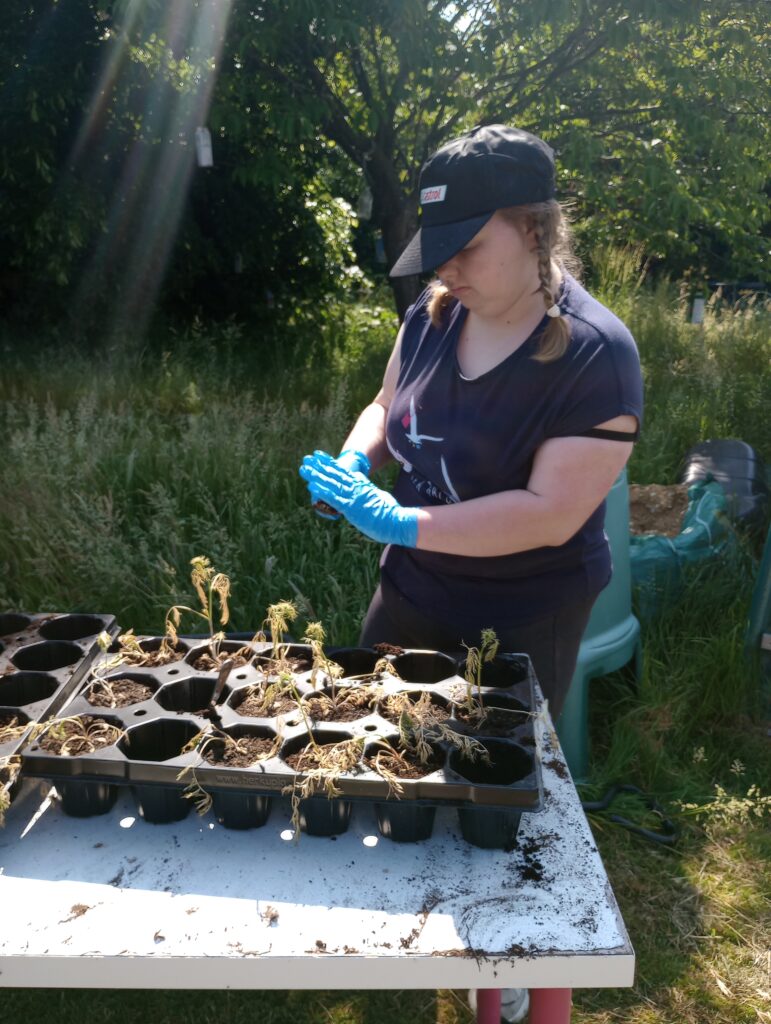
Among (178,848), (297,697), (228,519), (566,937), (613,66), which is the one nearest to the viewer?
(566,937)

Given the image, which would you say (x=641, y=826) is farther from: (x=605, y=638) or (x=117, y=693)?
(x=117, y=693)

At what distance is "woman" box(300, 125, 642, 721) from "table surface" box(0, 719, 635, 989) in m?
0.47

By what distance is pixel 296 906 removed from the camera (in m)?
1.18

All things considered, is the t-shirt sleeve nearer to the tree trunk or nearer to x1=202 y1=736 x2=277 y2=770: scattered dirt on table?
x1=202 y1=736 x2=277 y2=770: scattered dirt on table

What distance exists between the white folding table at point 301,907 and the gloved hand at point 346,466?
2.15 ft

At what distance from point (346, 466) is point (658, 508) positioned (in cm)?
277

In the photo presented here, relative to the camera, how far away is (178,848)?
1.30 metres

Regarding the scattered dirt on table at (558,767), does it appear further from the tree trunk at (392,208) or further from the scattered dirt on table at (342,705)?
the tree trunk at (392,208)

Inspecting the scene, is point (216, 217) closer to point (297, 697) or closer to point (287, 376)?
point (287, 376)

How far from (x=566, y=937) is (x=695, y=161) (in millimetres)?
6492

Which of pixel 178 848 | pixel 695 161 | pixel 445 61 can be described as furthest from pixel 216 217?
pixel 178 848

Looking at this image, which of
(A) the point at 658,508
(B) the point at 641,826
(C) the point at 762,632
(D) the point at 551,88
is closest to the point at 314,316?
(D) the point at 551,88

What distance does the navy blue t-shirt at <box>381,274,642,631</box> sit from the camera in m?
1.51

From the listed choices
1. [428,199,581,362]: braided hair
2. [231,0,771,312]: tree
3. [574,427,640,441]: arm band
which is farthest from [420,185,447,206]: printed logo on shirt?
[231,0,771,312]: tree
